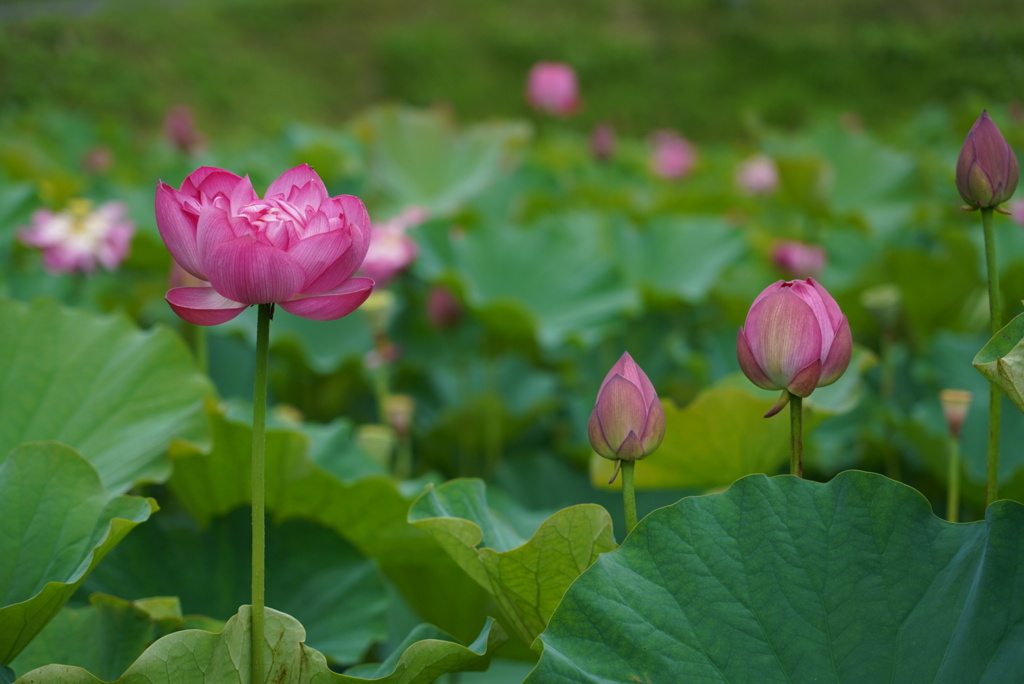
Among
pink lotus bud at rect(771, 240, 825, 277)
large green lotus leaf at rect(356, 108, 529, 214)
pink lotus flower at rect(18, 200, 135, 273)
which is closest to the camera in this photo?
pink lotus flower at rect(18, 200, 135, 273)

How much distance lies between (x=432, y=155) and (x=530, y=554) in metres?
2.04

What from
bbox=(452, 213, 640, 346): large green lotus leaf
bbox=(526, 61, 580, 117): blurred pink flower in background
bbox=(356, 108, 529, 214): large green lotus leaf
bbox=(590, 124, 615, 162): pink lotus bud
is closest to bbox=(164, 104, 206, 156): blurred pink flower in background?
bbox=(356, 108, 529, 214): large green lotus leaf

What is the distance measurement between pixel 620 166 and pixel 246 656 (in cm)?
290

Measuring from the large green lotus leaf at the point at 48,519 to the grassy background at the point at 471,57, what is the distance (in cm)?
693

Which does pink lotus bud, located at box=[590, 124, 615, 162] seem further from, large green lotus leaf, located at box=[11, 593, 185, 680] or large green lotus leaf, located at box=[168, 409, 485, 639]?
A: large green lotus leaf, located at box=[11, 593, 185, 680]

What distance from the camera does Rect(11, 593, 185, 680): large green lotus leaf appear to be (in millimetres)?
672

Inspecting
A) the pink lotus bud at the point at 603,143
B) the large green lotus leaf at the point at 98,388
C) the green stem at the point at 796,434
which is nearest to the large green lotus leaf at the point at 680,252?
the pink lotus bud at the point at 603,143

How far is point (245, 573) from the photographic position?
3.04 feet

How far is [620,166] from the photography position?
10.7 ft

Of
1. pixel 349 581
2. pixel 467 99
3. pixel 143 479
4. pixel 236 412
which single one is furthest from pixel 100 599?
pixel 467 99

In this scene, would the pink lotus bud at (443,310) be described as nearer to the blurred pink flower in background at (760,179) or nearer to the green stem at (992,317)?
the green stem at (992,317)

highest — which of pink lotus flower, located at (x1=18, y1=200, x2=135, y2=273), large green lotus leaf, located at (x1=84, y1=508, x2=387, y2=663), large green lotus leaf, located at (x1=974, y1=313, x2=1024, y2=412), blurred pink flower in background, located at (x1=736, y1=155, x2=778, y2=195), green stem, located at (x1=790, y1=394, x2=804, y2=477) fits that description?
blurred pink flower in background, located at (x1=736, y1=155, x2=778, y2=195)

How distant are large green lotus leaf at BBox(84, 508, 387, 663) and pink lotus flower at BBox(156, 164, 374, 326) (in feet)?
1.42

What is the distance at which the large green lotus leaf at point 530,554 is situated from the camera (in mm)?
595
